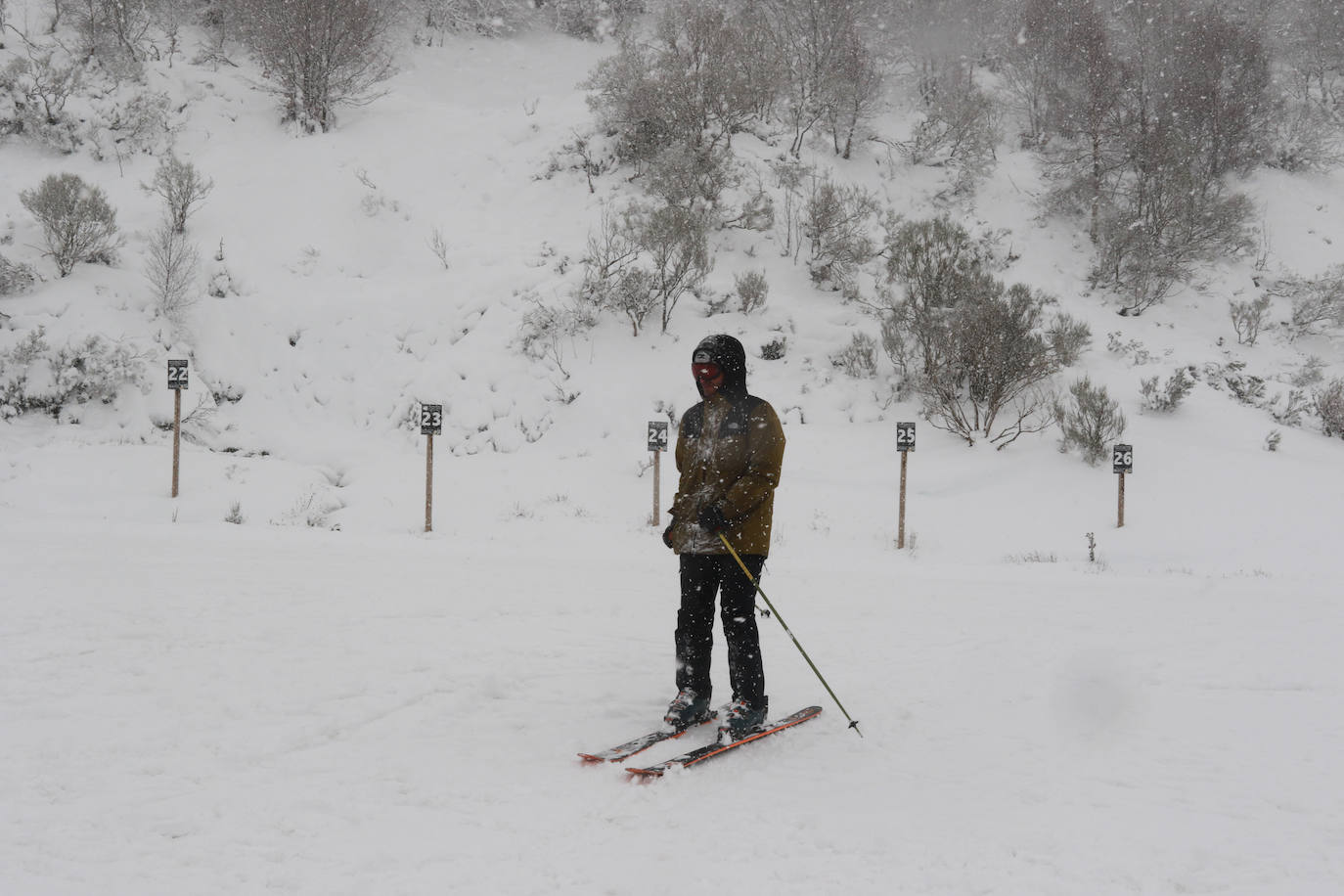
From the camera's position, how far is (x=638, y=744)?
346cm

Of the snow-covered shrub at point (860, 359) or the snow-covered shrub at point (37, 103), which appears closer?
the snow-covered shrub at point (860, 359)

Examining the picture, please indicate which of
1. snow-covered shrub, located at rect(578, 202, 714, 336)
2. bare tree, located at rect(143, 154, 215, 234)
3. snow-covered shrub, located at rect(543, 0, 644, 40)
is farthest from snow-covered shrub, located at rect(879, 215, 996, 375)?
snow-covered shrub, located at rect(543, 0, 644, 40)

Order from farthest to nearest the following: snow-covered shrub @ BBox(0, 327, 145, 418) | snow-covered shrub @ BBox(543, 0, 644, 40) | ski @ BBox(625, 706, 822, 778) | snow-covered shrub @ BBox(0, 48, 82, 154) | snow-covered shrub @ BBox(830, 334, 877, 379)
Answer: snow-covered shrub @ BBox(543, 0, 644, 40), snow-covered shrub @ BBox(0, 48, 82, 154), snow-covered shrub @ BBox(830, 334, 877, 379), snow-covered shrub @ BBox(0, 327, 145, 418), ski @ BBox(625, 706, 822, 778)

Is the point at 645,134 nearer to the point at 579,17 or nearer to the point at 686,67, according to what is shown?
the point at 686,67

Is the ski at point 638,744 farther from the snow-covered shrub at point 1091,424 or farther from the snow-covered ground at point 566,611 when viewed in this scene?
the snow-covered shrub at point 1091,424

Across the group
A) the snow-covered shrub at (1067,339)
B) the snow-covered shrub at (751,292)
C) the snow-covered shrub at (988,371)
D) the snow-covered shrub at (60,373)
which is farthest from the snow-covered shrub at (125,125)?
the snow-covered shrub at (1067,339)

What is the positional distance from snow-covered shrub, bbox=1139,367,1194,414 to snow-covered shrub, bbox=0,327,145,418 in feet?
71.5

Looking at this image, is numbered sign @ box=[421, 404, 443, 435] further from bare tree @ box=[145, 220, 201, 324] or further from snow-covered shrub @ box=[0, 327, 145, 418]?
bare tree @ box=[145, 220, 201, 324]

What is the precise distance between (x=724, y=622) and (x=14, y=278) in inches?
756

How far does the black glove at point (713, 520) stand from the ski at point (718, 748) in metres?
1.00

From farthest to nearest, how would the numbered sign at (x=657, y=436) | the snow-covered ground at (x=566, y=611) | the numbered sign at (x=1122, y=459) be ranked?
the numbered sign at (x=657, y=436)
the numbered sign at (x=1122, y=459)
the snow-covered ground at (x=566, y=611)

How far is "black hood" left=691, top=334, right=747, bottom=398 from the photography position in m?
3.77

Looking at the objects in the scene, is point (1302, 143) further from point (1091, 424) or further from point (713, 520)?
point (713, 520)

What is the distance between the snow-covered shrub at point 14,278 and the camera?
15.7 meters
